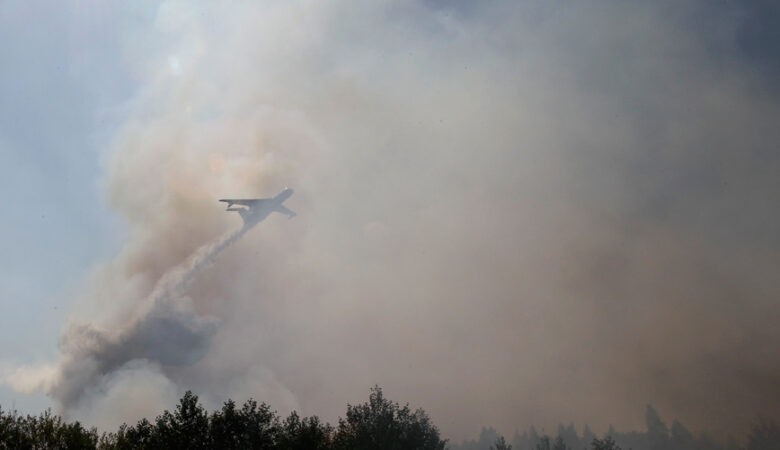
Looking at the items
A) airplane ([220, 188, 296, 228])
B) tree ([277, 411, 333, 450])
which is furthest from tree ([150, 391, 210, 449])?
airplane ([220, 188, 296, 228])

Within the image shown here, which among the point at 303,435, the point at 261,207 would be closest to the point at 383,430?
the point at 303,435

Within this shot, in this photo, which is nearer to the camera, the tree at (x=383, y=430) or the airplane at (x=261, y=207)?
the tree at (x=383, y=430)

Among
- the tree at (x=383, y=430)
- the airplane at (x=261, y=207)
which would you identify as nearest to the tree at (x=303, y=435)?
the tree at (x=383, y=430)

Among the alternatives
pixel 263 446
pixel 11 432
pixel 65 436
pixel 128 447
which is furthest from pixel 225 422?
→ pixel 11 432

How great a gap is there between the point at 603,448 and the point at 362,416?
48.8 m

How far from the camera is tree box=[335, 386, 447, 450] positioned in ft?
182

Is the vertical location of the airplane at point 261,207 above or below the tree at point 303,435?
above

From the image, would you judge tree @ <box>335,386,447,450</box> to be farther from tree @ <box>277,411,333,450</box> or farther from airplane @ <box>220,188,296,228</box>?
airplane @ <box>220,188,296,228</box>

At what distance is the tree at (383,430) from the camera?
55.5 meters

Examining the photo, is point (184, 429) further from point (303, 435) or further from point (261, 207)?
point (261, 207)

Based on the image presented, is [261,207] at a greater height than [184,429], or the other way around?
[261,207]

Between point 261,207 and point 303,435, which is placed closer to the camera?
point 303,435

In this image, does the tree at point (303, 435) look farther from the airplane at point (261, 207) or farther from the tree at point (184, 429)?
the airplane at point (261, 207)

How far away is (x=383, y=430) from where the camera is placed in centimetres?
5638
